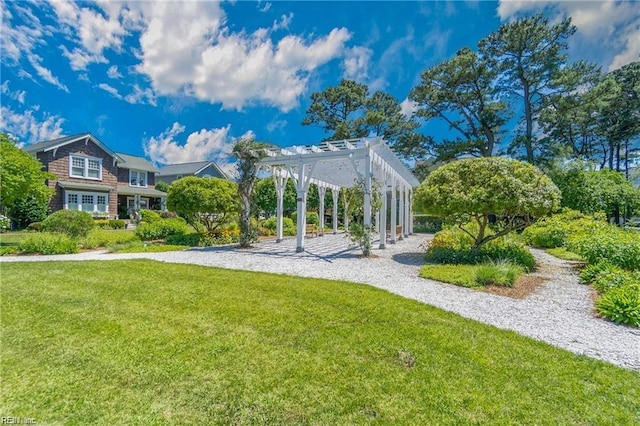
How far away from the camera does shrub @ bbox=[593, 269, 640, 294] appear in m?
5.32

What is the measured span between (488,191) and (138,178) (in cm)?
2969

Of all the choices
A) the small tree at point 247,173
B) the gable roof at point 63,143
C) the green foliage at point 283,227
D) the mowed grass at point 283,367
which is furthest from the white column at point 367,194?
the gable roof at point 63,143

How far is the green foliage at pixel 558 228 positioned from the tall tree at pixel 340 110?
16.9 m

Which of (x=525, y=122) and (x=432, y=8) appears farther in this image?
(x=525, y=122)

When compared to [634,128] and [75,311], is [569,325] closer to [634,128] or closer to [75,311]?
[75,311]

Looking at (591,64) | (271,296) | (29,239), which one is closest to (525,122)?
(591,64)

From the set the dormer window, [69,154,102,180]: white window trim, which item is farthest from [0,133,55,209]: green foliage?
the dormer window

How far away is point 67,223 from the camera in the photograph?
11289 millimetres

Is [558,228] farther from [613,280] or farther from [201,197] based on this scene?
[201,197]

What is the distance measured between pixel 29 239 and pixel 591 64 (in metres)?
31.7

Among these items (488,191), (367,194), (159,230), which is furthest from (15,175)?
(488,191)

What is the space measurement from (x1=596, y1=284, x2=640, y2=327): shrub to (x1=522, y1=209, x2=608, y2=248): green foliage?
724 centimetres

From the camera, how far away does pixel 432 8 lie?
37.7 ft

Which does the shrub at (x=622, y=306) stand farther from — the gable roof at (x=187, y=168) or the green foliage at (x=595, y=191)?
the gable roof at (x=187, y=168)
